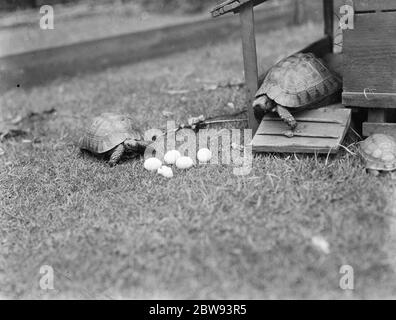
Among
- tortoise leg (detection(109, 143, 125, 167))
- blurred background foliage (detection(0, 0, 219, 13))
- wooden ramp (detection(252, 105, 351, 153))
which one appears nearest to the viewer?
wooden ramp (detection(252, 105, 351, 153))

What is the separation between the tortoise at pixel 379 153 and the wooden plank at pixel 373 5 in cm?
101

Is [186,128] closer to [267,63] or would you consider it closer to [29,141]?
[29,141]

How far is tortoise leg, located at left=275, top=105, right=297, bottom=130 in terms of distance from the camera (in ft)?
14.2

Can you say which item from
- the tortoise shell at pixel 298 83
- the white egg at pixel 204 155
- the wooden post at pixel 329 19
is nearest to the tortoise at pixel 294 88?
the tortoise shell at pixel 298 83

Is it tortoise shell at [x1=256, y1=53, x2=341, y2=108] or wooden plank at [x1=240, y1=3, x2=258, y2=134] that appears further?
wooden plank at [x1=240, y1=3, x2=258, y2=134]

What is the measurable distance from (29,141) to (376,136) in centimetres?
379

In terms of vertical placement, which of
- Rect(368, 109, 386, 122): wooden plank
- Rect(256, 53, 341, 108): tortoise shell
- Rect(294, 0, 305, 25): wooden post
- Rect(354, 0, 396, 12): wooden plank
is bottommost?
Rect(368, 109, 386, 122): wooden plank

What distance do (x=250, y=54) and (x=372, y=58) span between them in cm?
107

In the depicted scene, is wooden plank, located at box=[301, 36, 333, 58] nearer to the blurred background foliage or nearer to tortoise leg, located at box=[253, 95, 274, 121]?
tortoise leg, located at box=[253, 95, 274, 121]

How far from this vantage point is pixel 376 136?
4.03 m

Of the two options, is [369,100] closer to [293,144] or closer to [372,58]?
[372,58]

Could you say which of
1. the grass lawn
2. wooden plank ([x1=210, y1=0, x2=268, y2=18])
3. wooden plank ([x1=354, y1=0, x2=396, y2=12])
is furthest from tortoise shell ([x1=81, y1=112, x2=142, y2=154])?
wooden plank ([x1=354, y1=0, x2=396, y2=12])

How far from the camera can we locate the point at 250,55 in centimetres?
462

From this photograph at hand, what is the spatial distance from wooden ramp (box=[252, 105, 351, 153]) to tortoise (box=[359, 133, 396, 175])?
24 centimetres
